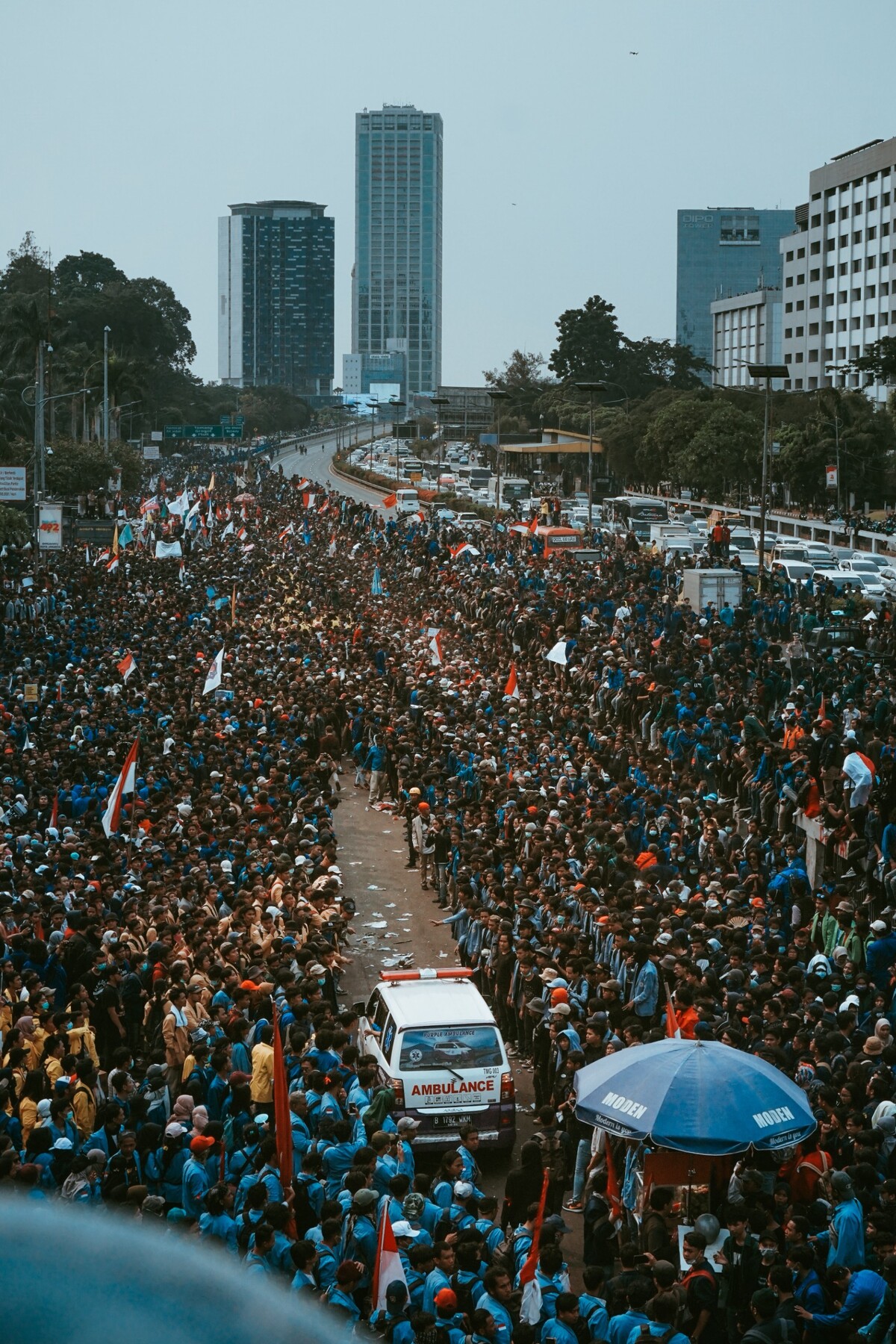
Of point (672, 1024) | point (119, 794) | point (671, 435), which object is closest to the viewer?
point (672, 1024)

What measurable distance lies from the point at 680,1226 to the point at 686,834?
8.49 meters

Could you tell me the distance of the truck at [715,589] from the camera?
31078mm

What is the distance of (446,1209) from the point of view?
815 centimetres

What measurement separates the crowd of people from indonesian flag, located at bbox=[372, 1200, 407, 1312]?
121mm

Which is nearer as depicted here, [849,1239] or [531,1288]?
[531,1288]

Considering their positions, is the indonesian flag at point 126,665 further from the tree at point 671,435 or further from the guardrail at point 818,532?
the tree at point 671,435

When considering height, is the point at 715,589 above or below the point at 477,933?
above

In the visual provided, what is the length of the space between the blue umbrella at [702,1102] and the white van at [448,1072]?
2.61 meters

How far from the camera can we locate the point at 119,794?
17359mm

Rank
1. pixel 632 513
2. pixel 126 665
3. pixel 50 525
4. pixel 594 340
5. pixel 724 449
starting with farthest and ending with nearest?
1. pixel 594 340
2. pixel 724 449
3. pixel 632 513
4. pixel 50 525
5. pixel 126 665

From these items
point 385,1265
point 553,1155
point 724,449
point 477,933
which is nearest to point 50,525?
point 477,933

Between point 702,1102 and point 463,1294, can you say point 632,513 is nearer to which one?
point 702,1102

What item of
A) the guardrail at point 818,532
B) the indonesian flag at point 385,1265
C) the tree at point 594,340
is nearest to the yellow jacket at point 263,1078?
the indonesian flag at point 385,1265

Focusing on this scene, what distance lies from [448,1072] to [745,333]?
12641cm
